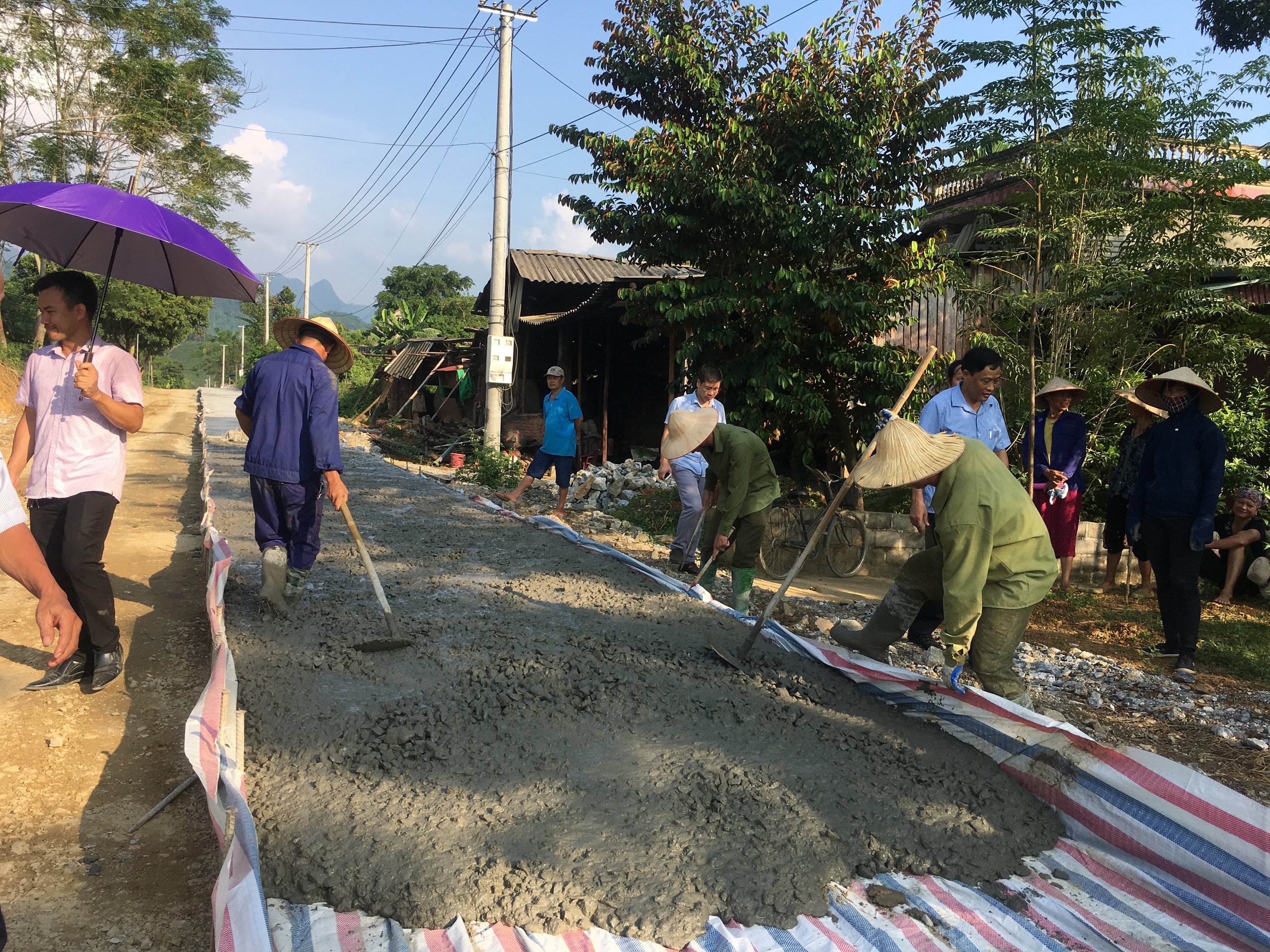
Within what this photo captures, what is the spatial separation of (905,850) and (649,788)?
2.49ft

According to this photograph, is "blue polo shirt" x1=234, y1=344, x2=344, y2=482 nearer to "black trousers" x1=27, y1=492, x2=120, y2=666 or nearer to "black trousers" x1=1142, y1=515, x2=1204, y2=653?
"black trousers" x1=27, y1=492, x2=120, y2=666

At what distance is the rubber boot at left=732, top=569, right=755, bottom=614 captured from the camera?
16.4 ft

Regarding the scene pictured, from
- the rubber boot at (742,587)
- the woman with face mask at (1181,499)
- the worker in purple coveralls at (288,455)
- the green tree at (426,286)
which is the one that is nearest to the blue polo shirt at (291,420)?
the worker in purple coveralls at (288,455)

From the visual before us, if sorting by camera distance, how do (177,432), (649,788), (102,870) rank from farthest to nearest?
(177,432) < (649,788) < (102,870)

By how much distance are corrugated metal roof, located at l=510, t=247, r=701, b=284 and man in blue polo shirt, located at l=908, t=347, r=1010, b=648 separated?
8.35 m

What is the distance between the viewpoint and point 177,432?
17.3 metres

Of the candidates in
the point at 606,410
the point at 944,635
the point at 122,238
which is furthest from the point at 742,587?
the point at 606,410

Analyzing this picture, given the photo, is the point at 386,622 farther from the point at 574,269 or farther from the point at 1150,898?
the point at 574,269

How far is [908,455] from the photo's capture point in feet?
10.3

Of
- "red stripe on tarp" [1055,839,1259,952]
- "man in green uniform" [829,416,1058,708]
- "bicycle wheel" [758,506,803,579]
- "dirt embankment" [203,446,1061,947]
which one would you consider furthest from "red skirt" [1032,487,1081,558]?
"red stripe on tarp" [1055,839,1259,952]

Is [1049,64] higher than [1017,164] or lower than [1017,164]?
higher

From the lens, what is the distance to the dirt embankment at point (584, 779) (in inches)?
81.2

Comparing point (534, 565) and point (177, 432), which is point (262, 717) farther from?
point (177, 432)

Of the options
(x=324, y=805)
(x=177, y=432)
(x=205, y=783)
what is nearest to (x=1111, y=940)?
(x=324, y=805)
